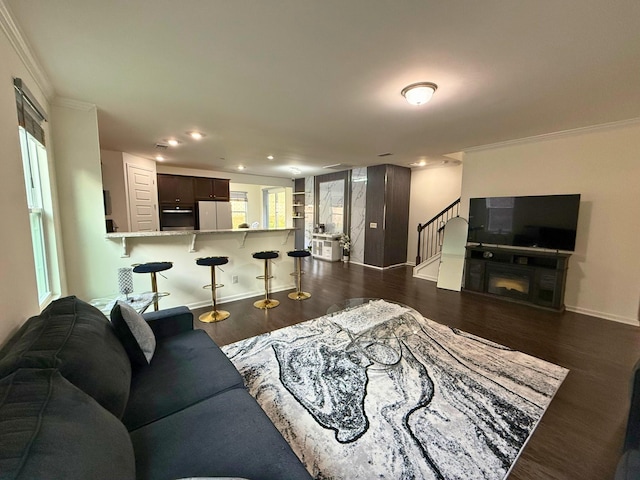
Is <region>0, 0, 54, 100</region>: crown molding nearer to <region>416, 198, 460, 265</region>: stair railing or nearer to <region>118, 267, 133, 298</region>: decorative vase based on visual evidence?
<region>118, 267, 133, 298</region>: decorative vase

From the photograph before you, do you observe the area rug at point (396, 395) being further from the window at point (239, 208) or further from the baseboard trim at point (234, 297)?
the window at point (239, 208)

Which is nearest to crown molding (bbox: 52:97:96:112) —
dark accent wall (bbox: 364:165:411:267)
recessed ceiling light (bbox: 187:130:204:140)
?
recessed ceiling light (bbox: 187:130:204:140)

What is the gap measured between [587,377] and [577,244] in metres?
2.34

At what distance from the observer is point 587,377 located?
7.70ft

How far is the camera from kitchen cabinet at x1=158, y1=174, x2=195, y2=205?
A: 6.68 metres

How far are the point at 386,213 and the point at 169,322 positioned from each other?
5.29 metres

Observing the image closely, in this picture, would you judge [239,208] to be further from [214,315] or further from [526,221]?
[526,221]

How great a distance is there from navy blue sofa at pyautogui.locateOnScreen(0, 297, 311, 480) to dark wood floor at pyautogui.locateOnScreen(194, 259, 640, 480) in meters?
1.43

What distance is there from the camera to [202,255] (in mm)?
3941

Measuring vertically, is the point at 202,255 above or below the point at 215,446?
above

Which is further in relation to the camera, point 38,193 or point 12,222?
point 38,193

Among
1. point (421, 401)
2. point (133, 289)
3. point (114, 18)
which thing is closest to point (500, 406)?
point (421, 401)

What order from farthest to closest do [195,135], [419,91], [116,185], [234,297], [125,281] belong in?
[116,185] → [234,297] → [195,135] → [125,281] → [419,91]

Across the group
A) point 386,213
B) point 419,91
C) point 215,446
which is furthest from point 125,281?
point 386,213
